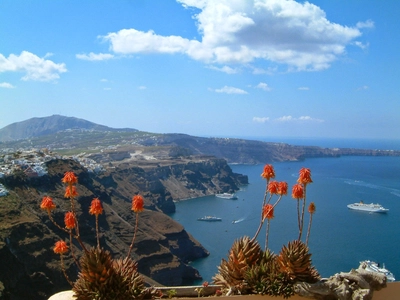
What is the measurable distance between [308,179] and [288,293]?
1525 mm

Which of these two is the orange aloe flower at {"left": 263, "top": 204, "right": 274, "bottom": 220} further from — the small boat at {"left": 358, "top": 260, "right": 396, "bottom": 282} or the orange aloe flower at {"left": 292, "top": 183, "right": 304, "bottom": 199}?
the small boat at {"left": 358, "top": 260, "right": 396, "bottom": 282}

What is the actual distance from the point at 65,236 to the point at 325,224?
3692 centimetres

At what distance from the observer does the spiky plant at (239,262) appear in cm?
395

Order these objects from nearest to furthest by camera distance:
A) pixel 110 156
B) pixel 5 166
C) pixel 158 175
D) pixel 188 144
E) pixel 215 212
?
pixel 5 166 < pixel 215 212 < pixel 158 175 < pixel 110 156 < pixel 188 144

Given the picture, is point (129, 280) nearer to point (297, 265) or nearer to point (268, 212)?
point (297, 265)

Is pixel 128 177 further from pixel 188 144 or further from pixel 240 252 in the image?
pixel 188 144

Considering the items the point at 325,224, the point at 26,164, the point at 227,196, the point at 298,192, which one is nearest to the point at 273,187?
the point at 298,192

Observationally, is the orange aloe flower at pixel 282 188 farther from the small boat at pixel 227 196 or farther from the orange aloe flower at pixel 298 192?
the small boat at pixel 227 196

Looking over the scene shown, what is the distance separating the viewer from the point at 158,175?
87.6 meters

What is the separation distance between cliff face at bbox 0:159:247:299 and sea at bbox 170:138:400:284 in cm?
449

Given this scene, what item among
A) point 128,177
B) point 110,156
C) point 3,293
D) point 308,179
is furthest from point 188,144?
point 308,179

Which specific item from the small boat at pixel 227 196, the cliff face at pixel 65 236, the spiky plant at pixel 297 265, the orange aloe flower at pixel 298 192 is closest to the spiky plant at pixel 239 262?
the spiky plant at pixel 297 265

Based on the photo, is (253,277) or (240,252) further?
(240,252)

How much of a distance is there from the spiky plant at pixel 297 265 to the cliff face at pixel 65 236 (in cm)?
2649
